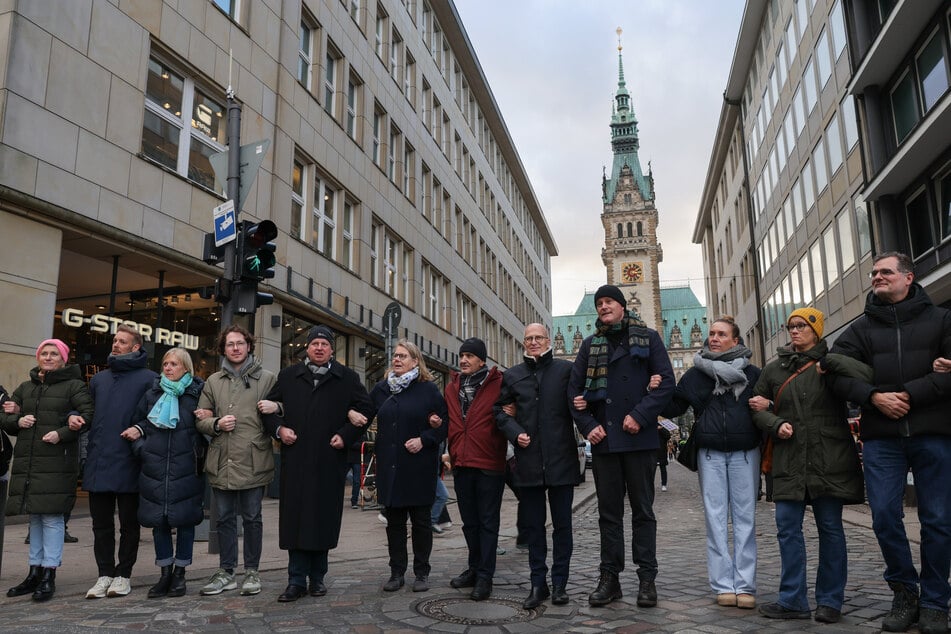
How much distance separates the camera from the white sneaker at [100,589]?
554 cm

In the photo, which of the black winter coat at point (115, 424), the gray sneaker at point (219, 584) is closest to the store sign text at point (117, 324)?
the black winter coat at point (115, 424)

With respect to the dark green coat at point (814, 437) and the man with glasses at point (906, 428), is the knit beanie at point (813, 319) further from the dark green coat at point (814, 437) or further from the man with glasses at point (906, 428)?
the man with glasses at point (906, 428)

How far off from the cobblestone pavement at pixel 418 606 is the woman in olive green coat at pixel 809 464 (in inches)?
9.2

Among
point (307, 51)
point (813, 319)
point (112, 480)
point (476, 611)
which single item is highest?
point (307, 51)

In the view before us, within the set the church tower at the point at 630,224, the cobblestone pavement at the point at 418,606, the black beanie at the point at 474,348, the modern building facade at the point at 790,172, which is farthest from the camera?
the church tower at the point at 630,224

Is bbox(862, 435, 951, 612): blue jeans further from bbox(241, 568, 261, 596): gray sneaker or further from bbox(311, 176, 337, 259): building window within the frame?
bbox(311, 176, 337, 259): building window

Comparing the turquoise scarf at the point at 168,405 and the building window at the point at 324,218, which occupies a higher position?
the building window at the point at 324,218

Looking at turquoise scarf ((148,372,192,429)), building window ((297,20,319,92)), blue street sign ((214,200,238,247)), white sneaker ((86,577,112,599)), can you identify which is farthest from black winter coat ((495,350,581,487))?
building window ((297,20,319,92))

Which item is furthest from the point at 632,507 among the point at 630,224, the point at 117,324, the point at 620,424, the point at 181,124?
the point at 630,224

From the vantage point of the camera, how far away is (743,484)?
17.2 ft

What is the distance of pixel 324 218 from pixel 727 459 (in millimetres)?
15257

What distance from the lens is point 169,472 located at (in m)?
5.68

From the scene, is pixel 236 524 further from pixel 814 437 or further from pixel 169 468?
pixel 814 437

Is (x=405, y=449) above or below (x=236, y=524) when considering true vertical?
above
